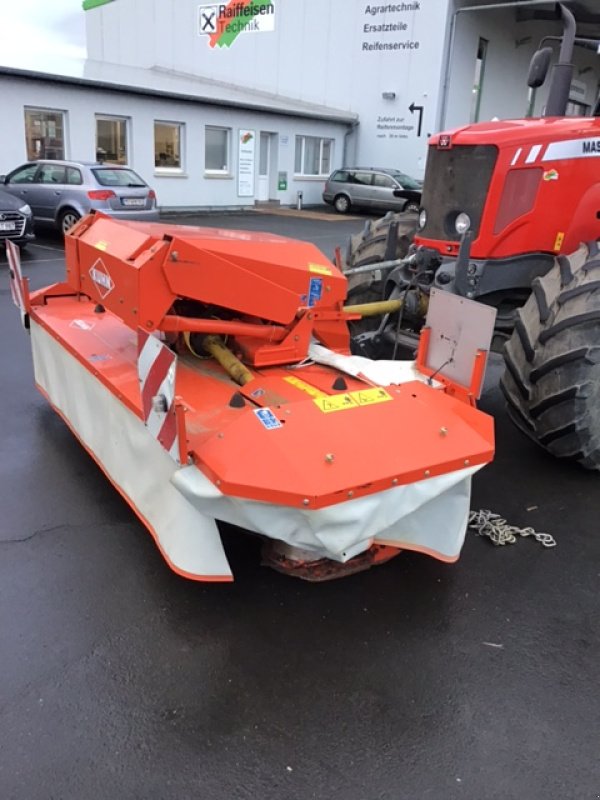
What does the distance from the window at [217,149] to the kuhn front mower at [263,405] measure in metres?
18.2

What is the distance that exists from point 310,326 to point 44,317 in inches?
70.1

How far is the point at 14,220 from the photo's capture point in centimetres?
1098

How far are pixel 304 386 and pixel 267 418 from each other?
1.78 ft

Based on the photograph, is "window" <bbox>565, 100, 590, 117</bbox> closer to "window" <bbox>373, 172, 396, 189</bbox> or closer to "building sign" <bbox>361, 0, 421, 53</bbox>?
"window" <bbox>373, 172, 396, 189</bbox>

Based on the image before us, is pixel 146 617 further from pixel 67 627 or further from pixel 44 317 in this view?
pixel 44 317

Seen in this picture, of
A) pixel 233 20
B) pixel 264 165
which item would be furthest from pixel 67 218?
pixel 233 20

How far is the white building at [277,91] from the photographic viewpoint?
1755cm

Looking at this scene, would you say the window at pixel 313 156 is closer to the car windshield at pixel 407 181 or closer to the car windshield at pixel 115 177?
the car windshield at pixel 407 181

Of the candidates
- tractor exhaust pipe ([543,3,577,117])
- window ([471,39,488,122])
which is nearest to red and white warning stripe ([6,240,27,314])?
tractor exhaust pipe ([543,3,577,117])

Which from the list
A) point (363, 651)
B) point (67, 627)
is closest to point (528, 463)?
point (363, 651)

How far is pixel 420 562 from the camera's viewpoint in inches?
128

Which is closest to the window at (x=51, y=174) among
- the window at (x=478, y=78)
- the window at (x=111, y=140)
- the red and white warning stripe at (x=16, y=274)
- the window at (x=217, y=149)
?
the window at (x=111, y=140)

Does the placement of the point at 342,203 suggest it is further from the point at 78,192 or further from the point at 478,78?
the point at 78,192

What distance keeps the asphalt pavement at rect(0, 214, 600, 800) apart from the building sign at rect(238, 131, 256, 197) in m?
19.2
